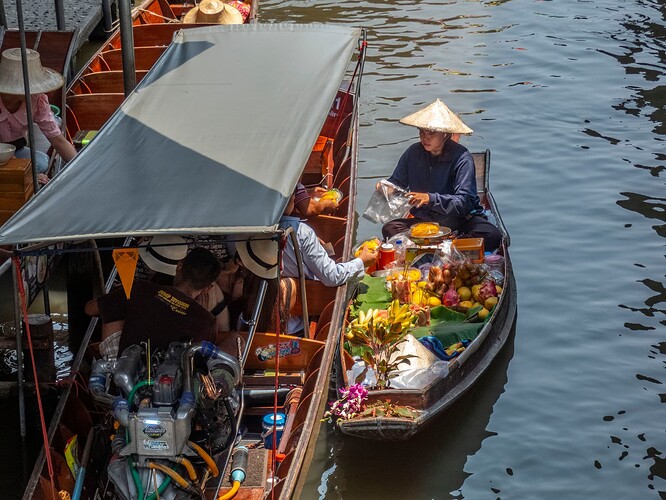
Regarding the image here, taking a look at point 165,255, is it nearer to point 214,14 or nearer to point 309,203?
point 309,203

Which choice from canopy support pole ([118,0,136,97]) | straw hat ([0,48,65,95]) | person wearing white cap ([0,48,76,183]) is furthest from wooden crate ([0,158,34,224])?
canopy support pole ([118,0,136,97])

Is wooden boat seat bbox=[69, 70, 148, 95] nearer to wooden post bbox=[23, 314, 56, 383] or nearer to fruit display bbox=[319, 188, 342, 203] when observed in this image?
fruit display bbox=[319, 188, 342, 203]

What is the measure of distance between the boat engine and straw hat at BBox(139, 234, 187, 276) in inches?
24.1

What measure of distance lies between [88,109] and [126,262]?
5.56 meters

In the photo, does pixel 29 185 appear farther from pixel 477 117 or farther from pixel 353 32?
pixel 477 117

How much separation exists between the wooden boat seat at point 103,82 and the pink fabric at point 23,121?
9.56 feet

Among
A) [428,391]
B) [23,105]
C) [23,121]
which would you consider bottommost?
[428,391]

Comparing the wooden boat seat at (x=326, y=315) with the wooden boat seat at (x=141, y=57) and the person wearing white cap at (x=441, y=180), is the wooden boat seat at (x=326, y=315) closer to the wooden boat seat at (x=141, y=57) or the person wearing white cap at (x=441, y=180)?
the person wearing white cap at (x=441, y=180)

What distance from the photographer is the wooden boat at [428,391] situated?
6.06 meters

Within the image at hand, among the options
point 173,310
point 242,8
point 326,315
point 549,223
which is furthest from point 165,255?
point 242,8

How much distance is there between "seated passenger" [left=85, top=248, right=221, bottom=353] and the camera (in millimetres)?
5211

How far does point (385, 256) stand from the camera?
25.2 ft

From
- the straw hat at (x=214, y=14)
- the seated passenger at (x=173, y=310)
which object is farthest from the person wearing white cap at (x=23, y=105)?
the straw hat at (x=214, y=14)

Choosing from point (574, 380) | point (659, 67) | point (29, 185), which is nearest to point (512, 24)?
point (659, 67)
